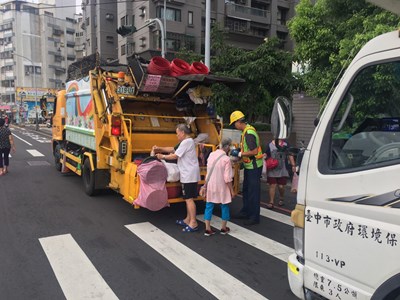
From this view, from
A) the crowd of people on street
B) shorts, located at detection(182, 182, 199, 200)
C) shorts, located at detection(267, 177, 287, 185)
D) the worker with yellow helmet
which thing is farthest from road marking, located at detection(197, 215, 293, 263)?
shorts, located at detection(267, 177, 287, 185)

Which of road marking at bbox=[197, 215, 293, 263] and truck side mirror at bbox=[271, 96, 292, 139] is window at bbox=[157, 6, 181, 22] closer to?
road marking at bbox=[197, 215, 293, 263]

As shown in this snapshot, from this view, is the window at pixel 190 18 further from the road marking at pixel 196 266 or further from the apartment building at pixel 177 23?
the road marking at pixel 196 266

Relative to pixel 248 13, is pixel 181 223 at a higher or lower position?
lower

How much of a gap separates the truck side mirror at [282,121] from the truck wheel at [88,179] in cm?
550

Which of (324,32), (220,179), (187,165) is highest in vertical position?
(324,32)

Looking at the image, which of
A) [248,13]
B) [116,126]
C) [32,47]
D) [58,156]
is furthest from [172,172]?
[32,47]

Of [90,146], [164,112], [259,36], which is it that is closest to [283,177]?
[164,112]

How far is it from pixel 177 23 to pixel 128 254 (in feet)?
108

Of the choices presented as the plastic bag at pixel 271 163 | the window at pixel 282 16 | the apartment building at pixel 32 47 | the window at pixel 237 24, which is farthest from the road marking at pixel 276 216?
the apartment building at pixel 32 47

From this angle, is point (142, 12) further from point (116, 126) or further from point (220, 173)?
point (220, 173)

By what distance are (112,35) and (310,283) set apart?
45586 millimetres

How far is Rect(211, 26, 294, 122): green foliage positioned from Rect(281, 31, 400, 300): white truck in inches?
344

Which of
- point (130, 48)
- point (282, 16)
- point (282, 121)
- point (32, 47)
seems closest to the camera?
point (282, 121)

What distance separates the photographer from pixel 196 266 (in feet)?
14.5
